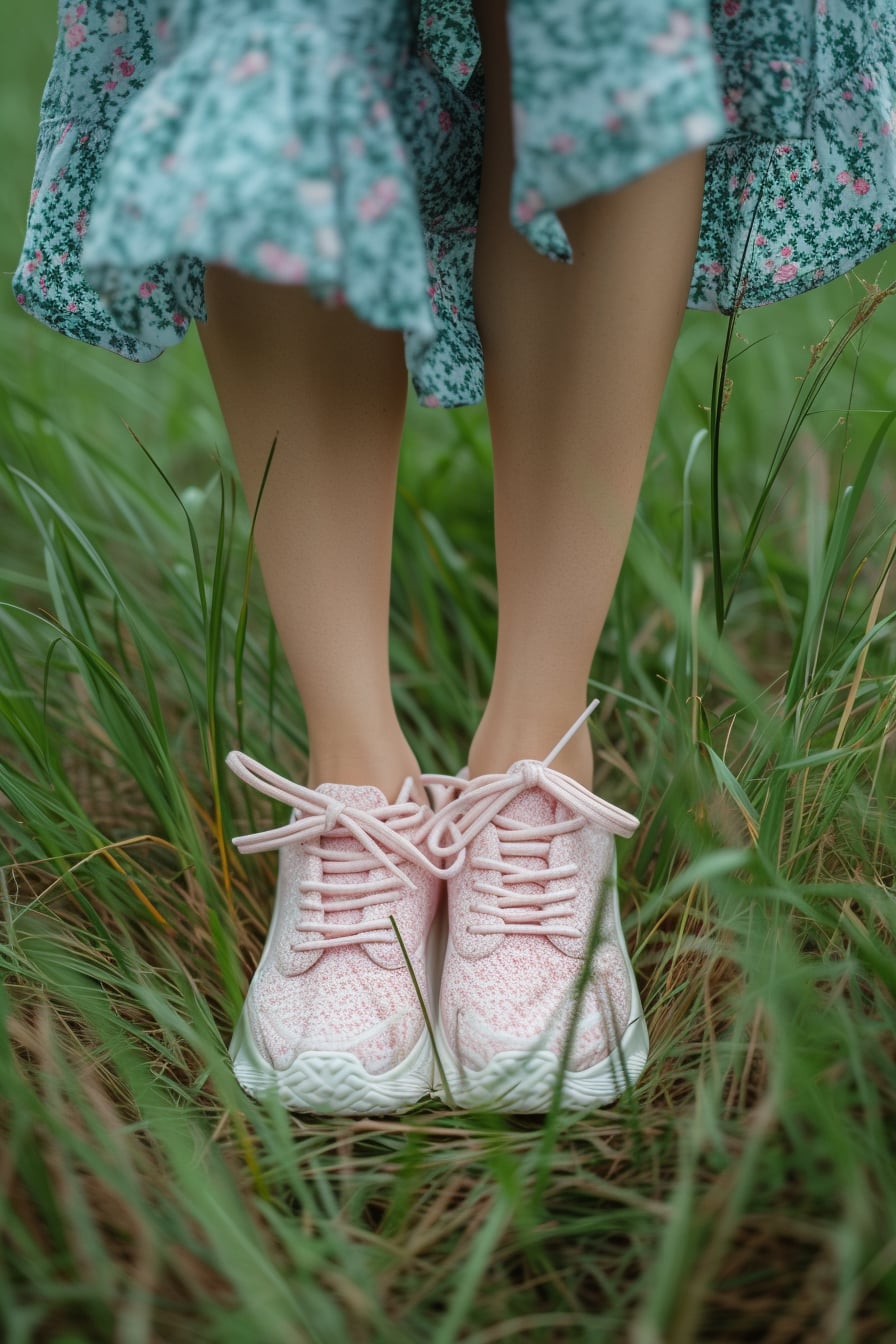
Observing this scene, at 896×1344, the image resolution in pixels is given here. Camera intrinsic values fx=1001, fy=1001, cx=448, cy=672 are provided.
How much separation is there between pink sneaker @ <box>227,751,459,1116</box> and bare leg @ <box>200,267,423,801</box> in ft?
0.14

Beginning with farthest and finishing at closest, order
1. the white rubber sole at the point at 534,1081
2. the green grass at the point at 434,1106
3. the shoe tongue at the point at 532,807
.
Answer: the shoe tongue at the point at 532,807
the white rubber sole at the point at 534,1081
the green grass at the point at 434,1106

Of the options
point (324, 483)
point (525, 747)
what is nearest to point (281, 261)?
point (324, 483)

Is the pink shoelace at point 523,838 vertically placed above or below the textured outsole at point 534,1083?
above

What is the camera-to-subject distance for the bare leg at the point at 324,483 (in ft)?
2.18

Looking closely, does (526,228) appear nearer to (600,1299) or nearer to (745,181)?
(745,181)

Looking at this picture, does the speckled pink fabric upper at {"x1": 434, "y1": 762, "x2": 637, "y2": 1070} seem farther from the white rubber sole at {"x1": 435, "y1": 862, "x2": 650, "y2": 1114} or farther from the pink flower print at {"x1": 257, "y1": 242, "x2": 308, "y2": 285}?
the pink flower print at {"x1": 257, "y1": 242, "x2": 308, "y2": 285}

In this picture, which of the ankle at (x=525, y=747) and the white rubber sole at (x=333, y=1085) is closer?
the white rubber sole at (x=333, y=1085)

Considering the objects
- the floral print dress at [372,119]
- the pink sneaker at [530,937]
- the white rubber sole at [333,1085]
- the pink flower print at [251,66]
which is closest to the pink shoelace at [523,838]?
the pink sneaker at [530,937]

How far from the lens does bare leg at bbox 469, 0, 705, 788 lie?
24.5 inches

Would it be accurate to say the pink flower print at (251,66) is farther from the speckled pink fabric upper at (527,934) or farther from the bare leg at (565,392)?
the speckled pink fabric upper at (527,934)

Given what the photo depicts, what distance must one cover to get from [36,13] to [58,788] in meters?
4.06

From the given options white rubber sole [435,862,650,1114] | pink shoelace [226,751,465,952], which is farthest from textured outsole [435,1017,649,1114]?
pink shoelace [226,751,465,952]

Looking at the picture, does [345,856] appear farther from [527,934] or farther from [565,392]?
[565,392]

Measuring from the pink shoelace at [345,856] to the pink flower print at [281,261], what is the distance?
0.37 meters
